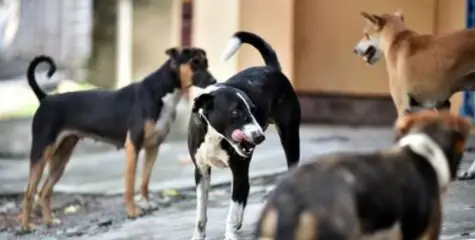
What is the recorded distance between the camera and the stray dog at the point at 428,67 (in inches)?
252

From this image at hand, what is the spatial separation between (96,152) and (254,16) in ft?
7.22

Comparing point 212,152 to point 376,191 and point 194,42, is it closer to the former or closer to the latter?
point 376,191

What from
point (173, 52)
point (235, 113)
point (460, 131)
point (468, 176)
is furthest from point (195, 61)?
point (460, 131)

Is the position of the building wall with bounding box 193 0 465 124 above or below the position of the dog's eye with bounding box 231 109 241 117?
below

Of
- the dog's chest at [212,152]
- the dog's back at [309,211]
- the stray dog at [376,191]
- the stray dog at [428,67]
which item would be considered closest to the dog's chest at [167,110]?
the dog's chest at [212,152]

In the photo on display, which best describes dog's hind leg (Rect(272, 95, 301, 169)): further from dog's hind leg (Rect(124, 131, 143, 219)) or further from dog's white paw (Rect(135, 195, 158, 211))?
dog's white paw (Rect(135, 195, 158, 211))

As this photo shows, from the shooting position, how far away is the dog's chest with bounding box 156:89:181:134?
19.5 feet

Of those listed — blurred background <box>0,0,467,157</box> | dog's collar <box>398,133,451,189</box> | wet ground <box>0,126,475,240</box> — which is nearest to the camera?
dog's collar <box>398,133,451,189</box>

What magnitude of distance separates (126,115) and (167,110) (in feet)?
0.94

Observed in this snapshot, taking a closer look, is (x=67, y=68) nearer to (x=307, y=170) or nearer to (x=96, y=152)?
(x=96, y=152)

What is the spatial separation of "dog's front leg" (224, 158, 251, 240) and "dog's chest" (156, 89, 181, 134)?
1.41 meters

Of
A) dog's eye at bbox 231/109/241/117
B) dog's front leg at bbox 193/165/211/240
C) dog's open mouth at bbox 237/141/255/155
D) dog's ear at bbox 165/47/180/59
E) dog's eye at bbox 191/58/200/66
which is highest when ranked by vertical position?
dog's ear at bbox 165/47/180/59

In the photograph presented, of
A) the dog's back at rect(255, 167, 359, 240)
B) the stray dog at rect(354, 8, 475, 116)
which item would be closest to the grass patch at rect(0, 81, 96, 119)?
the stray dog at rect(354, 8, 475, 116)

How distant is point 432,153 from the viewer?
319 centimetres
